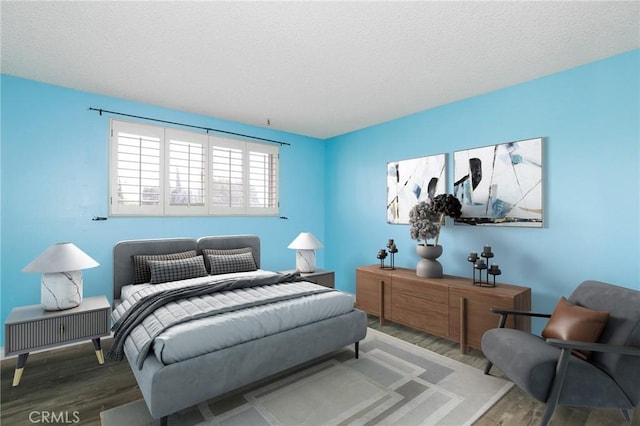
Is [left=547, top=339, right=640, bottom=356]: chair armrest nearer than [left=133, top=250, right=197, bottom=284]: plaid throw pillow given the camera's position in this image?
Yes

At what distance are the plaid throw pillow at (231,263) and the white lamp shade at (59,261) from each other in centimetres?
124

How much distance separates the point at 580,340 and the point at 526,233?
52.8 inches

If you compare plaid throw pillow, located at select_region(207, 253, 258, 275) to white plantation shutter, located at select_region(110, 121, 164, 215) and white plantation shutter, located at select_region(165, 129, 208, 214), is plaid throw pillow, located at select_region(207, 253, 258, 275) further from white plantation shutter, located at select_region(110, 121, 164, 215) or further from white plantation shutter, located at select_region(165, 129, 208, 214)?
white plantation shutter, located at select_region(110, 121, 164, 215)

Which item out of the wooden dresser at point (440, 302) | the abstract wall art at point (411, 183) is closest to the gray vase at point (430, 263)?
the wooden dresser at point (440, 302)

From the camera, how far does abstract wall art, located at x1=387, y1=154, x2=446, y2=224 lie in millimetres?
3832

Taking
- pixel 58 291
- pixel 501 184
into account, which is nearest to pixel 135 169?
pixel 58 291

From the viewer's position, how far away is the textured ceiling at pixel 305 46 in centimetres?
203

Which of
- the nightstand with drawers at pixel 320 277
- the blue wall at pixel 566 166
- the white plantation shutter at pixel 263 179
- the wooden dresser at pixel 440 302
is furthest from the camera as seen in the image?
the white plantation shutter at pixel 263 179

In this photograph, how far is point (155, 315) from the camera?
2.30m

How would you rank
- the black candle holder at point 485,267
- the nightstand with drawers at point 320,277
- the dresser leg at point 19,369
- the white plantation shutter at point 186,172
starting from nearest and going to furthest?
the dresser leg at point 19,369 < the black candle holder at point 485,267 < the white plantation shutter at point 186,172 < the nightstand with drawers at point 320,277

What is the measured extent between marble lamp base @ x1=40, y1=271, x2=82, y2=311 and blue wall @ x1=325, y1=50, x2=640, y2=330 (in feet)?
13.1

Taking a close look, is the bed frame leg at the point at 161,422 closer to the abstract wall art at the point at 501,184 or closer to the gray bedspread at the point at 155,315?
the gray bedspread at the point at 155,315

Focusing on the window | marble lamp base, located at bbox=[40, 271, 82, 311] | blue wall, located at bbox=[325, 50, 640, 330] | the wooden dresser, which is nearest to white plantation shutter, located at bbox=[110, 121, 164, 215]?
the window

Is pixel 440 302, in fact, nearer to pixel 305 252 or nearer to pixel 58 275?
pixel 305 252
